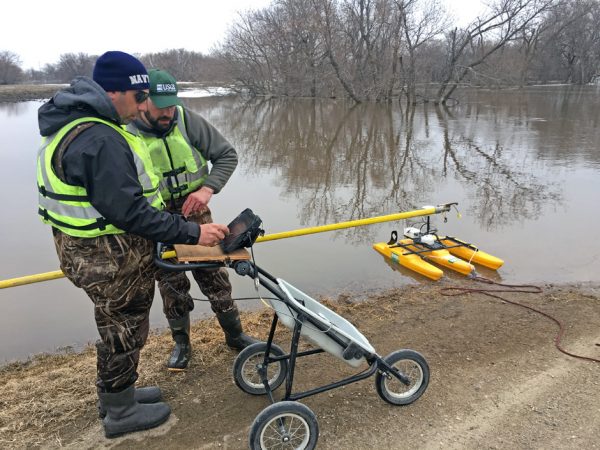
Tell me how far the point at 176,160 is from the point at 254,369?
1666 millimetres

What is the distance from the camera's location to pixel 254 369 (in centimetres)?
346

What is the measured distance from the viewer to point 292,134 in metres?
19.1

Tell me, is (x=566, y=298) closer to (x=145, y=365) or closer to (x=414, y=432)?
(x=414, y=432)

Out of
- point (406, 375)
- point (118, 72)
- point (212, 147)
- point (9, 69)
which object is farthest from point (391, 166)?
point (9, 69)

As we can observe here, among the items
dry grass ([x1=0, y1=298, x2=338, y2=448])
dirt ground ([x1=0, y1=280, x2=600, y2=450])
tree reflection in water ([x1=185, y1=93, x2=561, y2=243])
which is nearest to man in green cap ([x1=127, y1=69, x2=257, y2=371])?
dry grass ([x1=0, y1=298, x2=338, y2=448])

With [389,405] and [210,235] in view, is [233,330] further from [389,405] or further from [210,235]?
[210,235]

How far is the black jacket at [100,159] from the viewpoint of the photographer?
90.1 inches

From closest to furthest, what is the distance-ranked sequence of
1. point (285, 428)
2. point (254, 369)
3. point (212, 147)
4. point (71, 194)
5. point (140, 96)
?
1. point (71, 194)
2. point (140, 96)
3. point (285, 428)
4. point (254, 369)
5. point (212, 147)

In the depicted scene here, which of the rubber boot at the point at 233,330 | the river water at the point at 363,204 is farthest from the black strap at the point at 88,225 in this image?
the river water at the point at 363,204

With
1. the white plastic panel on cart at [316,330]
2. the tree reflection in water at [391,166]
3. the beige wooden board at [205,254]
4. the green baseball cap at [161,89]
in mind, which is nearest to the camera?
the beige wooden board at [205,254]

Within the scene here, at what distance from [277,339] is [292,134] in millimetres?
15598

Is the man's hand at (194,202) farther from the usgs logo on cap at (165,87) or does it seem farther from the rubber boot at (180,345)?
the rubber boot at (180,345)

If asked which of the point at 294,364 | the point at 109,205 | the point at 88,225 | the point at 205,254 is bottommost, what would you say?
the point at 294,364

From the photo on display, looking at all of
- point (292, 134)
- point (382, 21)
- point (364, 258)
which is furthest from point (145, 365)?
point (382, 21)
